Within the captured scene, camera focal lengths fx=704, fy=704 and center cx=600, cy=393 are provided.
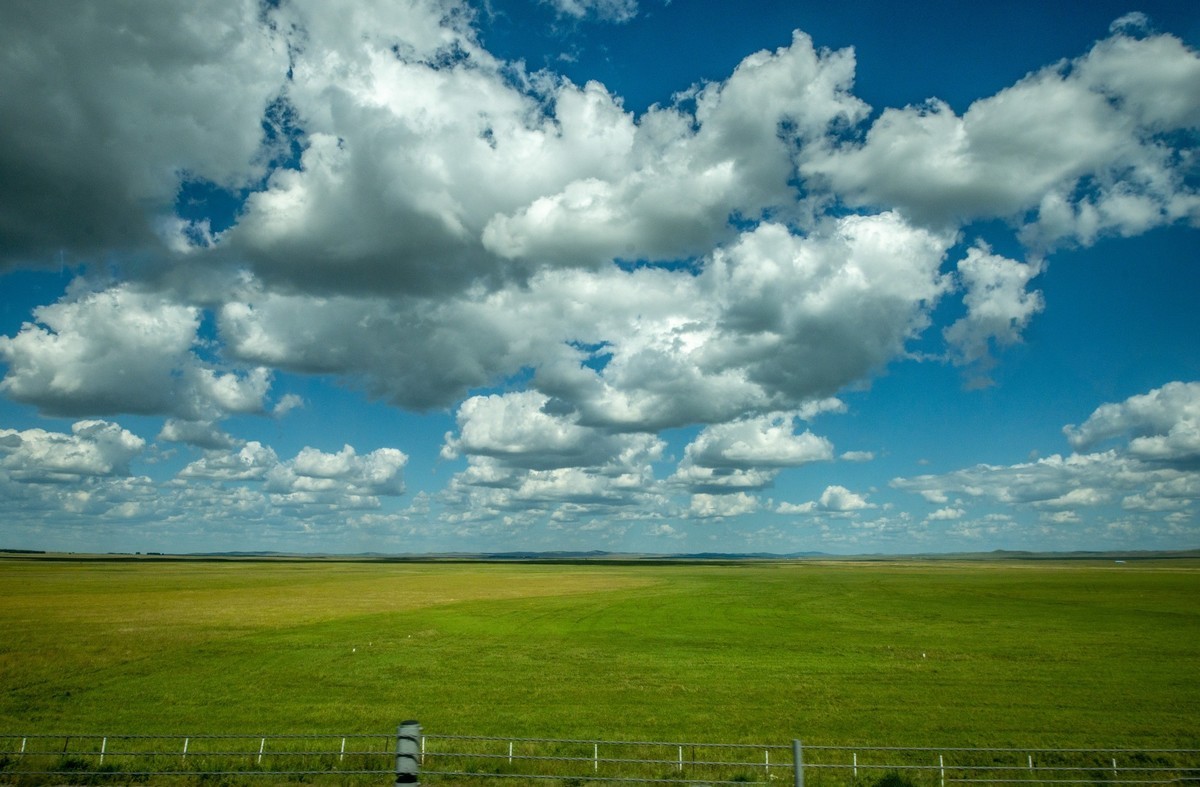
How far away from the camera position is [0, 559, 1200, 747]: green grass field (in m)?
29.5

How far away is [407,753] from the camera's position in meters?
6.66

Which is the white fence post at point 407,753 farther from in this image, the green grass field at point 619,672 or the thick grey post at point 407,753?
the green grass field at point 619,672

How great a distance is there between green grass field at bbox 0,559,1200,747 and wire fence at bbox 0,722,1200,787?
1.90 metres

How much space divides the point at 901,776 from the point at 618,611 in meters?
57.3

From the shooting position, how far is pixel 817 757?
25250mm

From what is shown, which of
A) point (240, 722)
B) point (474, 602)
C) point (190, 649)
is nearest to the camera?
point (240, 722)

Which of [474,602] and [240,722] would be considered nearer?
[240,722]

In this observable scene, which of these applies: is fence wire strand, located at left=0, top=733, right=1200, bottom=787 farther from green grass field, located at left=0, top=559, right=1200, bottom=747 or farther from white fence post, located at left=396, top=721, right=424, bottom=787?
white fence post, located at left=396, top=721, right=424, bottom=787

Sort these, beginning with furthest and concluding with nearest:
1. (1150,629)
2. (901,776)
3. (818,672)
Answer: (1150,629), (818,672), (901,776)

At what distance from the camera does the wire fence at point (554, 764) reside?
20359 millimetres

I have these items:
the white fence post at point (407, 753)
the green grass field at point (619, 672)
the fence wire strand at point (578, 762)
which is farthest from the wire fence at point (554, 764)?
the white fence post at point (407, 753)

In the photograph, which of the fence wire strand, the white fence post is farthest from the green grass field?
the white fence post

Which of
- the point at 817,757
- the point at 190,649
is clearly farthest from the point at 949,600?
the point at 190,649

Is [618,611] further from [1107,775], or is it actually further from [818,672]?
[1107,775]
